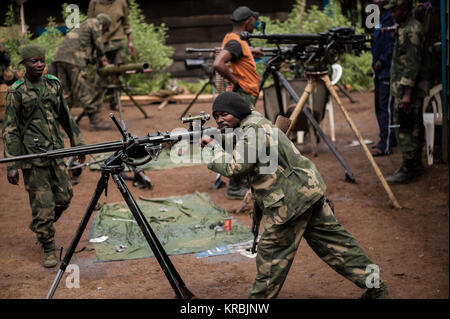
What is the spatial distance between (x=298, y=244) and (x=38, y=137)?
2.77m

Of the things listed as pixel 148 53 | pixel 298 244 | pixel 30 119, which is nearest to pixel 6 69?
pixel 148 53

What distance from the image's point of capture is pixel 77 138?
5637mm

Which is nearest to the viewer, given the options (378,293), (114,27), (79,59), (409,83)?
(378,293)


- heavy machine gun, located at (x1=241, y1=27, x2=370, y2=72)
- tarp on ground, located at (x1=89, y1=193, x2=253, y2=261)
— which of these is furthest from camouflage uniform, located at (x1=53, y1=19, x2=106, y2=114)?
heavy machine gun, located at (x1=241, y1=27, x2=370, y2=72)

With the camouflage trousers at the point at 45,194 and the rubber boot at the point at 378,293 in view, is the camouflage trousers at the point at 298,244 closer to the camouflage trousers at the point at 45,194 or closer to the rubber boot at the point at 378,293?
the rubber boot at the point at 378,293

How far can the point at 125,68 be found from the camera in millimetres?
10414

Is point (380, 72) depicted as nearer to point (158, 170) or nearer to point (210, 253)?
point (158, 170)

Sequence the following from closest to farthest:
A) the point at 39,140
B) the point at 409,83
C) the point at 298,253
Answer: the point at 39,140, the point at 298,253, the point at 409,83

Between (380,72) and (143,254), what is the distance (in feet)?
16.2

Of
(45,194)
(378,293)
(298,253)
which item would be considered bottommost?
(298,253)

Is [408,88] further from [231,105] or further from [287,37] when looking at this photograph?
[231,105]

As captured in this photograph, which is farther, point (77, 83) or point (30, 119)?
point (77, 83)

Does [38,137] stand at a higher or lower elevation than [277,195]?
higher

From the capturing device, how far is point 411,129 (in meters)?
7.32
